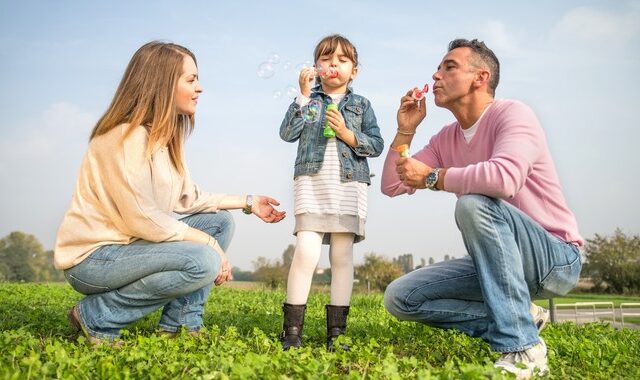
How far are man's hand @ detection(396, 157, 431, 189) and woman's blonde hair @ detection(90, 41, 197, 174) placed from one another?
1.49 m

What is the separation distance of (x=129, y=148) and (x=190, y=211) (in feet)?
2.45

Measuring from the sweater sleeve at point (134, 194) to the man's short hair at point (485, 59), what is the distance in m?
2.14

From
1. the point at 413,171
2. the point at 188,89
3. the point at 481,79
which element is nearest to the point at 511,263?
the point at 413,171

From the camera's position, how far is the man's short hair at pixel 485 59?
12.2 ft

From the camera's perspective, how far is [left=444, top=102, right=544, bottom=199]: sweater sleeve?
10.2 ft

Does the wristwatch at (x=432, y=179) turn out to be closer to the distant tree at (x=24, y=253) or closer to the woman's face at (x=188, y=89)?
the woman's face at (x=188, y=89)

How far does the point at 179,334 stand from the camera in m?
3.95

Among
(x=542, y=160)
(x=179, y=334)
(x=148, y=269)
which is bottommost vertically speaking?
(x=179, y=334)

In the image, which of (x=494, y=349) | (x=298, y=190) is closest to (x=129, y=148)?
(x=298, y=190)

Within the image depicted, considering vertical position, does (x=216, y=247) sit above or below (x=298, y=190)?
below

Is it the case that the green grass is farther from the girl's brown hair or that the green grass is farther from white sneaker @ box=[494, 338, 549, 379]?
the girl's brown hair

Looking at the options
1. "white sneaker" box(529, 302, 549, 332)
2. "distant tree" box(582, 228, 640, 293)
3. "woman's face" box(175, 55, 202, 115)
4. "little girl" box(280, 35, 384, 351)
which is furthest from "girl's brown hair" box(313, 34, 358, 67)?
"distant tree" box(582, 228, 640, 293)

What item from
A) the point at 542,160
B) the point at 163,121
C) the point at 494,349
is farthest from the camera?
the point at 163,121

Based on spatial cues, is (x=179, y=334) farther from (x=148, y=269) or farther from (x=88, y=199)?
(x=88, y=199)
